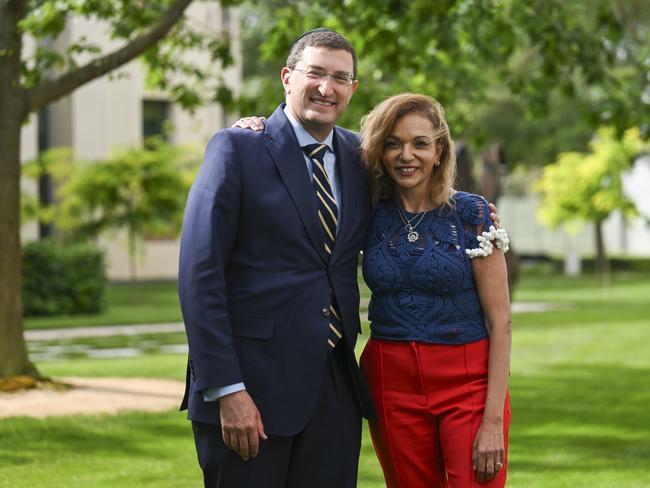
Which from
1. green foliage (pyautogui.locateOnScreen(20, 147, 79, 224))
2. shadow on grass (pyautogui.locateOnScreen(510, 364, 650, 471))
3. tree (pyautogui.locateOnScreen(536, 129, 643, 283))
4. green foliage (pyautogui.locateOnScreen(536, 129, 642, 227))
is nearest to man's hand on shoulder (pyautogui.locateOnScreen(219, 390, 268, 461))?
shadow on grass (pyautogui.locateOnScreen(510, 364, 650, 471))

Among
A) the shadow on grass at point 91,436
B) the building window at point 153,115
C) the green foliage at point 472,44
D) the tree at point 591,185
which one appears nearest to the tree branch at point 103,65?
the green foliage at point 472,44

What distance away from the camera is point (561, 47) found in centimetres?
1236

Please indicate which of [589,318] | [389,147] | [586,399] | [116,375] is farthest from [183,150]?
[389,147]

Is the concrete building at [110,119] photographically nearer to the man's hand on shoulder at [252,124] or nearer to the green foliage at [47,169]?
the green foliage at [47,169]

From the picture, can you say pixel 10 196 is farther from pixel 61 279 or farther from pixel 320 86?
pixel 61 279

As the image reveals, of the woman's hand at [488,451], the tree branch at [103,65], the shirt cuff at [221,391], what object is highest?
the tree branch at [103,65]

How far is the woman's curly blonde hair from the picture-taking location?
4.06 metres

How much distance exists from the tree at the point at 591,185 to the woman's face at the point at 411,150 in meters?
31.1

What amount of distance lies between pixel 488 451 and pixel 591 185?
106ft

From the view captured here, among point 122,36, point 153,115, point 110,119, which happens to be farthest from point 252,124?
point 153,115

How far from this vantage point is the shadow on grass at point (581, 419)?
25.3 feet

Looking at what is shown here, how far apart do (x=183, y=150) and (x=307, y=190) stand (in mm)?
24010

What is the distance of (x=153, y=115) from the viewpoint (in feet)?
113

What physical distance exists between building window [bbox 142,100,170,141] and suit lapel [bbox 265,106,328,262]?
Answer: 100 feet
